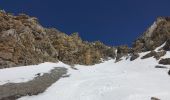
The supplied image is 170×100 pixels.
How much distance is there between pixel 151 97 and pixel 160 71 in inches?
666

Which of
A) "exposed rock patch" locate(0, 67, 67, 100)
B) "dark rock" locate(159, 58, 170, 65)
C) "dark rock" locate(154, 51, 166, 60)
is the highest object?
"dark rock" locate(154, 51, 166, 60)

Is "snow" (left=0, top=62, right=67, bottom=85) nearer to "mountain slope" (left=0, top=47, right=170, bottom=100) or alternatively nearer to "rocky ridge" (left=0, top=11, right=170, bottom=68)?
"rocky ridge" (left=0, top=11, right=170, bottom=68)

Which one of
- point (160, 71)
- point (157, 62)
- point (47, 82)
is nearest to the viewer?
point (47, 82)

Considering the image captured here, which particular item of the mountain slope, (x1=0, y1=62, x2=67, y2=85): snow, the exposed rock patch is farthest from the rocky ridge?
the mountain slope

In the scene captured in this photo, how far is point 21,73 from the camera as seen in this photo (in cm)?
4578

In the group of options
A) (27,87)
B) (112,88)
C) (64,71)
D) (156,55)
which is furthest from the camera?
(156,55)

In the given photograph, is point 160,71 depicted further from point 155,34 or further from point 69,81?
point 155,34

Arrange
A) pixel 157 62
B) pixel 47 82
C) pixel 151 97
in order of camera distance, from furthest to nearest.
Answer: pixel 157 62
pixel 47 82
pixel 151 97

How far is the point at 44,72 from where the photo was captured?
4734 cm

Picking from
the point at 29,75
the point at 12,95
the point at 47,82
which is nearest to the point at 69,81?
the point at 47,82

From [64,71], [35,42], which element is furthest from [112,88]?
[35,42]

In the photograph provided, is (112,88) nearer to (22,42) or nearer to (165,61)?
(165,61)

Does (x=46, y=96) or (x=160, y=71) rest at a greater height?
(x=160, y=71)

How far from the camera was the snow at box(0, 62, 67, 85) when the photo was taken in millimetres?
41969
